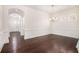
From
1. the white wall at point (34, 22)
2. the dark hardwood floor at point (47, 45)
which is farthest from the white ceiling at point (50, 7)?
the dark hardwood floor at point (47, 45)

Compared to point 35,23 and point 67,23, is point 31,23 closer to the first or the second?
point 35,23

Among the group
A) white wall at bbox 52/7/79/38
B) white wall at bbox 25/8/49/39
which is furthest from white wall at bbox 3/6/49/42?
white wall at bbox 52/7/79/38

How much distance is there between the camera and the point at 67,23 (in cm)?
163

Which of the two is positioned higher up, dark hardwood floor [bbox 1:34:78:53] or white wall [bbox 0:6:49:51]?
white wall [bbox 0:6:49:51]

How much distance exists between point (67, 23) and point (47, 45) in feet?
1.43

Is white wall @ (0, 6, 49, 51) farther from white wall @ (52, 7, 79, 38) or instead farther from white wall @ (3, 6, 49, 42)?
white wall @ (52, 7, 79, 38)

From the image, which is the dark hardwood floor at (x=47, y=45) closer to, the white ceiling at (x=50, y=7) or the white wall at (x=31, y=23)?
the white wall at (x=31, y=23)

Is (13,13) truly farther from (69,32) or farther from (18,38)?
(69,32)

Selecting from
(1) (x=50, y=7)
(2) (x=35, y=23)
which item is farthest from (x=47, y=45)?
(1) (x=50, y=7)

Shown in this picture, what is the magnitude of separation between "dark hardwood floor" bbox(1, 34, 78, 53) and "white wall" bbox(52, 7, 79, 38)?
0.07m

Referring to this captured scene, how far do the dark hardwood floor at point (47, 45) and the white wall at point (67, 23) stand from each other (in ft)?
0.24

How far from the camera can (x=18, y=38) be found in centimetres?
166

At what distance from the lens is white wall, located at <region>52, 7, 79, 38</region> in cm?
162
